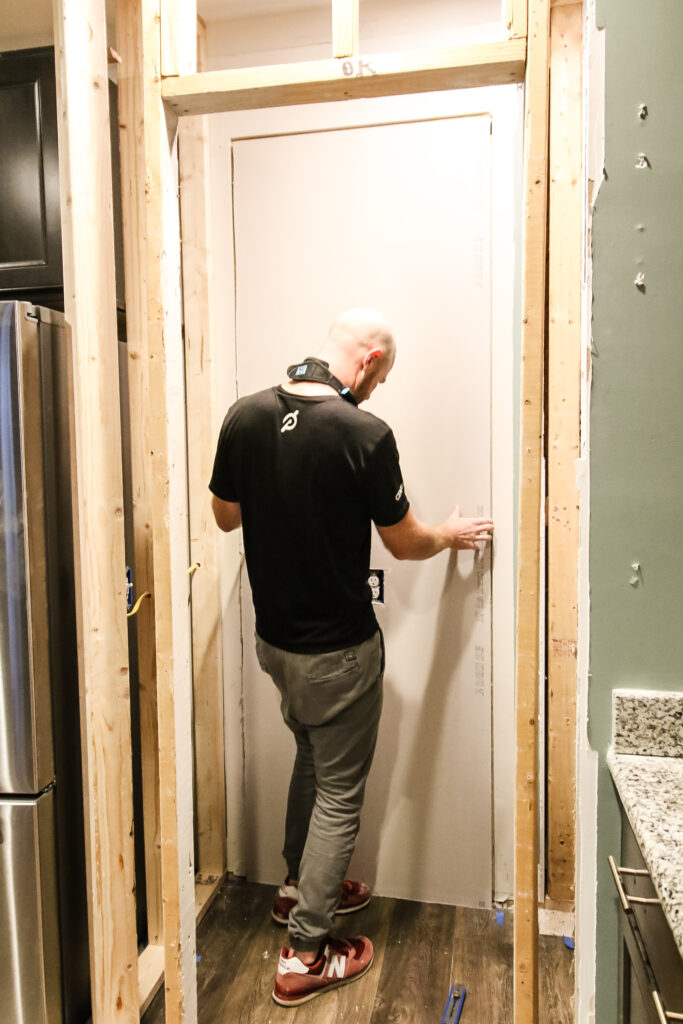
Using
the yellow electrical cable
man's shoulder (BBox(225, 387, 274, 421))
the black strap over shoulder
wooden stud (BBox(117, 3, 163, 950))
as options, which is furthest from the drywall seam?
the yellow electrical cable

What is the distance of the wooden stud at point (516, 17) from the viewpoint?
126cm

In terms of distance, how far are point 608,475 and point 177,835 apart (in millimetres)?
1114

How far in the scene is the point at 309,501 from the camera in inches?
65.1

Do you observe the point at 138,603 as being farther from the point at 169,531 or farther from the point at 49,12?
the point at 49,12

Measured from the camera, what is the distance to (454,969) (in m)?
1.84

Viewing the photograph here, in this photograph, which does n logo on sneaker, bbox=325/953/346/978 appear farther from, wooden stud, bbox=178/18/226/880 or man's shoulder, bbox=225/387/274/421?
man's shoulder, bbox=225/387/274/421

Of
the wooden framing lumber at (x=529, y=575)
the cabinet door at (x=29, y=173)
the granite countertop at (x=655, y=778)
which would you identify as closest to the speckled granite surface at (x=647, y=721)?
the granite countertop at (x=655, y=778)

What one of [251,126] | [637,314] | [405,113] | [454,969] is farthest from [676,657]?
[251,126]

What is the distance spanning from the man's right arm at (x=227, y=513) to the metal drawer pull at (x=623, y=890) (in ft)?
3.74

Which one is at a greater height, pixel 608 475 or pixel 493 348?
pixel 493 348

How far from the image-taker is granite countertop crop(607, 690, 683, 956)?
2.60 ft

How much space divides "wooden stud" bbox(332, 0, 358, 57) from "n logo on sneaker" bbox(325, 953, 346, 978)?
6.74ft

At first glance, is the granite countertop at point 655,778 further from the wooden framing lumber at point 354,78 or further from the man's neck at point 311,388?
the wooden framing lumber at point 354,78

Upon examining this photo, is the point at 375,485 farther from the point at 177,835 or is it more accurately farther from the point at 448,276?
the point at 177,835
